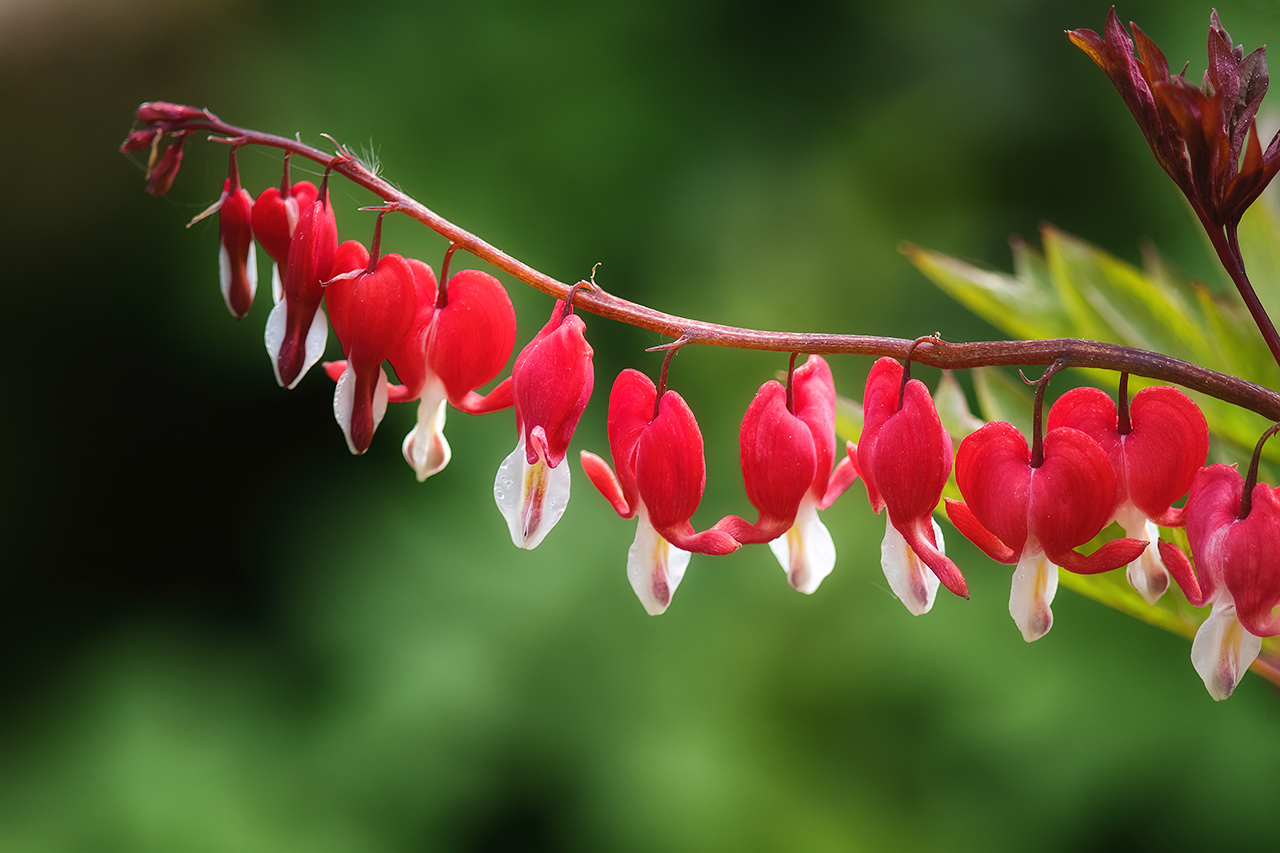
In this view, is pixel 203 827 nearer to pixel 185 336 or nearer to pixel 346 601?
pixel 346 601

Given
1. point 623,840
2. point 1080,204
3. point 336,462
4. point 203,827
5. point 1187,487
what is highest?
point 1187,487

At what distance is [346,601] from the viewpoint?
1783mm

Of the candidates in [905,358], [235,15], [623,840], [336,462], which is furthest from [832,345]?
[235,15]

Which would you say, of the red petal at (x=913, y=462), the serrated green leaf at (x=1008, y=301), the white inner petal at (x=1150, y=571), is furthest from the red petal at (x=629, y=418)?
the serrated green leaf at (x=1008, y=301)

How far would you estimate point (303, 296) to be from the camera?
16.6 inches

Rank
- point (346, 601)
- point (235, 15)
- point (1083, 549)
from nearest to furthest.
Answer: point (1083, 549) < point (346, 601) < point (235, 15)

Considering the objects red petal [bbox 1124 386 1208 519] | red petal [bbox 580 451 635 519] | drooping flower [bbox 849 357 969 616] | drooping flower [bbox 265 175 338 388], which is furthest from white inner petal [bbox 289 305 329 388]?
red petal [bbox 1124 386 1208 519]

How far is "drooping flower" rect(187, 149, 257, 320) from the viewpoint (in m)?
0.45

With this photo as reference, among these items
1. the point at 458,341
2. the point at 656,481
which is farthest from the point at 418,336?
the point at 656,481

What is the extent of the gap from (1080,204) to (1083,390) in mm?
1872

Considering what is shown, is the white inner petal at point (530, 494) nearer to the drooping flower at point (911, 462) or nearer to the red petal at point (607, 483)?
the red petal at point (607, 483)

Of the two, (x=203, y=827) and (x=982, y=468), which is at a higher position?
(x=982, y=468)

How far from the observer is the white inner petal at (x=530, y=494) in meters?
0.40

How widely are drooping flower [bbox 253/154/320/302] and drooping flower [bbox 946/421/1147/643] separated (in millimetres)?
320
